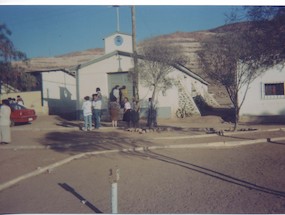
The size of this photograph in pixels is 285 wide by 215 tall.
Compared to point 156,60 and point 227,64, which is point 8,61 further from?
point 156,60

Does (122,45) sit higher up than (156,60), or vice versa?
(122,45)

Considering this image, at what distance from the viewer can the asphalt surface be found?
4.77 meters

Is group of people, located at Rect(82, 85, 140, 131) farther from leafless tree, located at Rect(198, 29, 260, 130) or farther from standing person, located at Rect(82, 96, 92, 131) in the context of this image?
leafless tree, located at Rect(198, 29, 260, 130)

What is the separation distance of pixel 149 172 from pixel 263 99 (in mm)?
4298

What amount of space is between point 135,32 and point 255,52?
691cm

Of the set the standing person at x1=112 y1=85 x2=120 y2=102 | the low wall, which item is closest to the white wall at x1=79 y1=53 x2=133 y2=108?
the standing person at x1=112 y1=85 x2=120 y2=102

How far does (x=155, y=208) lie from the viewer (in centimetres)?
461

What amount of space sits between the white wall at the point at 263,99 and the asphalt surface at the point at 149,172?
0.48m

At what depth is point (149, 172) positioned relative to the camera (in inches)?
253

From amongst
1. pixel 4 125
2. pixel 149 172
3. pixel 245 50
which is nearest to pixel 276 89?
pixel 245 50

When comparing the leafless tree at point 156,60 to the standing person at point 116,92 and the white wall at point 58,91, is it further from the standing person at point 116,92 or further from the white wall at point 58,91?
the white wall at point 58,91

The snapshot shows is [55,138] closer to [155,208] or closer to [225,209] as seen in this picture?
[155,208]

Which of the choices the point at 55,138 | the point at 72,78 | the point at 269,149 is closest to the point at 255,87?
the point at 269,149

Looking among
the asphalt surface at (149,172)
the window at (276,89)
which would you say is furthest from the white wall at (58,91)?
the window at (276,89)
